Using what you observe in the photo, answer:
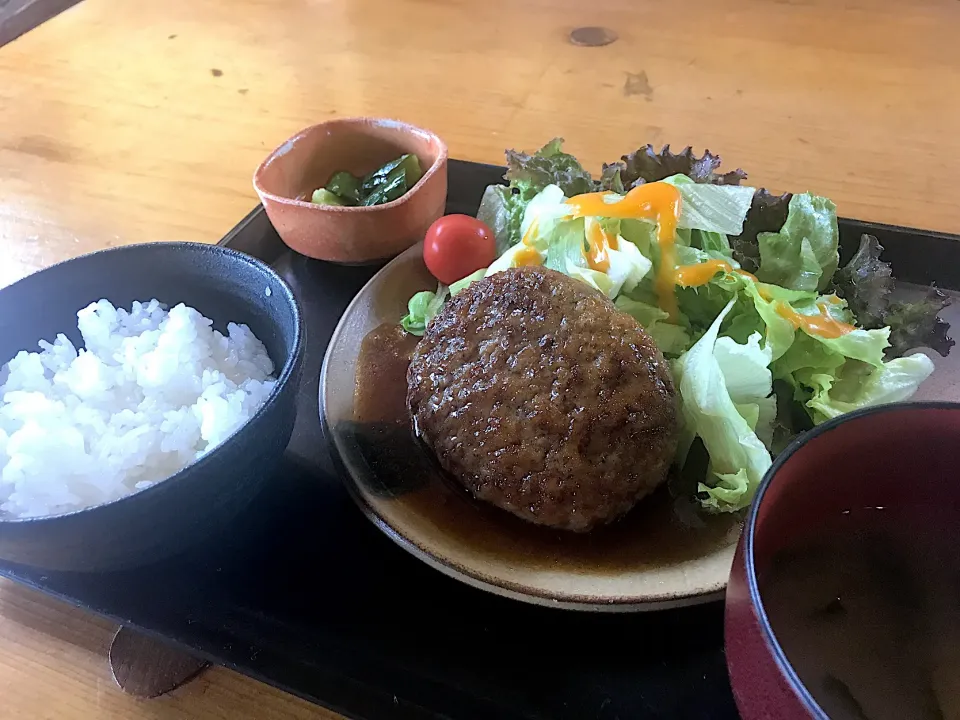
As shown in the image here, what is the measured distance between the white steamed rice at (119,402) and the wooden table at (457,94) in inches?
23.3

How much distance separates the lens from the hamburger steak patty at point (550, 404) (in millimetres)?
1077

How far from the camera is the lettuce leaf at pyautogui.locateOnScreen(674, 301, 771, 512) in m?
1.10

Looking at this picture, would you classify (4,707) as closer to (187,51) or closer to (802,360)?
(802,360)

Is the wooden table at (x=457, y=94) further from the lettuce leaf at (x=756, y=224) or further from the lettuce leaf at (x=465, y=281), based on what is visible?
the lettuce leaf at (x=465, y=281)

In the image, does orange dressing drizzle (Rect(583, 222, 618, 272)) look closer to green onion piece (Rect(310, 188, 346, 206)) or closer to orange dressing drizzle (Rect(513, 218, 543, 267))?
orange dressing drizzle (Rect(513, 218, 543, 267))

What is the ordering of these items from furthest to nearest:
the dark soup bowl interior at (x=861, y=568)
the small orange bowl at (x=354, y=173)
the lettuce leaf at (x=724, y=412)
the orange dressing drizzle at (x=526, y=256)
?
the small orange bowl at (x=354, y=173), the orange dressing drizzle at (x=526, y=256), the lettuce leaf at (x=724, y=412), the dark soup bowl interior at (x=861, y=568)

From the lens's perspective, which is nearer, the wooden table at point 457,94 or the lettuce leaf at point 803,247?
the lettuce leaf at point 803,247

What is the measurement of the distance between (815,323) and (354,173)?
1065 mm

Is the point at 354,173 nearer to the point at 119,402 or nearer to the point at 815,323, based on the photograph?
the point at 119,402

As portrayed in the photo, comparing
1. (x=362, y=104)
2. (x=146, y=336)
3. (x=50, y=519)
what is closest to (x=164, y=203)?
(x=362, y=104)

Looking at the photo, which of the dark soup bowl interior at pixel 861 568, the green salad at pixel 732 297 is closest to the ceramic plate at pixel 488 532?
the green salad at pixel 732 297

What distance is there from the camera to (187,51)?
2492 mm

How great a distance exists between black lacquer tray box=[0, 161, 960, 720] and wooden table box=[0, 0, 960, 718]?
2.91ft

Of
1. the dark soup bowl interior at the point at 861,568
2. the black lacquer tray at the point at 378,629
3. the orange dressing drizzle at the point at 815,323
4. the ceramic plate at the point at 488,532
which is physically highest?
the dark soup bowl interior at the point at 861,568
